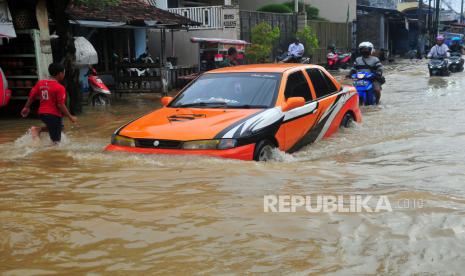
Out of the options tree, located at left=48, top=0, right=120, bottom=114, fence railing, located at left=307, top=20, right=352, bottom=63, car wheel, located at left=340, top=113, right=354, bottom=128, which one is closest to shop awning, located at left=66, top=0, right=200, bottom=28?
tree, located at left=48, top=0, right=120, bottom=114

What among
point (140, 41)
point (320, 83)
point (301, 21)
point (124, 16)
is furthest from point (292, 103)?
point (301, 21)

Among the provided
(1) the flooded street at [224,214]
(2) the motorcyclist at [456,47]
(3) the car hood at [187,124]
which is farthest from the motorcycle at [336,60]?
(3) the car hood at [187,124]

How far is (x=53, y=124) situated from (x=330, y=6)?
3257cm

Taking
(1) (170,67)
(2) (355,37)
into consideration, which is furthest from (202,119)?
(2) (355,37)

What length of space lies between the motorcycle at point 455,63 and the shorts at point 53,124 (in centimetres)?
1853

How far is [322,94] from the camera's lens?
808 cm

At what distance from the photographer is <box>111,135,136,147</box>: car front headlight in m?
6.29

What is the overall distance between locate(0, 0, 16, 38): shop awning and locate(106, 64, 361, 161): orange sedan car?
16.9 ft

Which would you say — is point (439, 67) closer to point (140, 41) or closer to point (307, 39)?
point (307, 39)

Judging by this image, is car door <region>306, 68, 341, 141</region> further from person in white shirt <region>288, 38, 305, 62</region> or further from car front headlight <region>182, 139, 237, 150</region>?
person in white shirt <region>288, 38, 305, 62</region>

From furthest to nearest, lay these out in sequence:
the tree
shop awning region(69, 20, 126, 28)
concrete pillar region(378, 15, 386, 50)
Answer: concrete pillar region(378, 15, 386, 50) < shop awning region(69, 20, 126, 28) < the tree

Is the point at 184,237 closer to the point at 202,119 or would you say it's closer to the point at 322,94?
the point at 202,119

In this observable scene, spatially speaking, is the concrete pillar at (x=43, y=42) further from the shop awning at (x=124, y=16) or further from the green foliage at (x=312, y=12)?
the green foliage at (x=312, y=12)

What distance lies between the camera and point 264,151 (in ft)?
20.8
